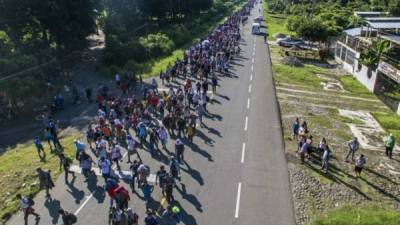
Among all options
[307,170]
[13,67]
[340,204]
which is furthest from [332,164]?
[13,67]

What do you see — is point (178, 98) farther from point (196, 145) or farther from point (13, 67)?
point (13, 67)

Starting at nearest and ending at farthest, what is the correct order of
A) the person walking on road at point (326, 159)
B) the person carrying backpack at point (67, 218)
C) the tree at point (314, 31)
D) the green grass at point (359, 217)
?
the person carrying backpack at point (67, 218) < the green grass at point (359, 217) < the person walking on road at point (326, 159) < the tree at point (314, 31)

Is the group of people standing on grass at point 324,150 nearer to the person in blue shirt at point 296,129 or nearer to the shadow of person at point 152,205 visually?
the person in blue shirt at point 296,129

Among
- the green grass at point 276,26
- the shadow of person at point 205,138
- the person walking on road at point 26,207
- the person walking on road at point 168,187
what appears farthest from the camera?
the green grass at point 276,26

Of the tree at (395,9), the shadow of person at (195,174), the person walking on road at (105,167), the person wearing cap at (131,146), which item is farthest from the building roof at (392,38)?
the tree at (395,9)

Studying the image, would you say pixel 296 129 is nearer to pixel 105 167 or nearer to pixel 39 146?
pixel 105 167

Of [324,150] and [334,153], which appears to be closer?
[324,150]

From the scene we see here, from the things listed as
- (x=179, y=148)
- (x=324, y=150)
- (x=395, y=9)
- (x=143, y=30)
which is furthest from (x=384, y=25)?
(x=143, y=30)
